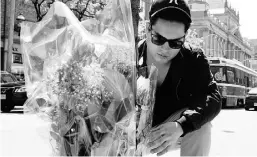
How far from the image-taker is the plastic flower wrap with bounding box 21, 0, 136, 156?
1560 millimetres

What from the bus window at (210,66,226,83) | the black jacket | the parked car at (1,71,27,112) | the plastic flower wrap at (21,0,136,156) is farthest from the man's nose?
the bus window at (210,66,226,83)

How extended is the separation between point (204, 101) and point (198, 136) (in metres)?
0.23

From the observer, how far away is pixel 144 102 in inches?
66.3

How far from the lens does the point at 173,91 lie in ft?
7.12

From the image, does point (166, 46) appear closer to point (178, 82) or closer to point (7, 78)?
point (178, 82)

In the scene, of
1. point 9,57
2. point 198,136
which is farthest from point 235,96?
point 198,136

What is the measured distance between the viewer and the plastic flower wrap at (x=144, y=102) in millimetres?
1682

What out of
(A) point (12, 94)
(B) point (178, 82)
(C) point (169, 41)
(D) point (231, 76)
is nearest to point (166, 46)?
(C) point (169, 41)

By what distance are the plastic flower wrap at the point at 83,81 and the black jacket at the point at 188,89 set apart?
512 mm

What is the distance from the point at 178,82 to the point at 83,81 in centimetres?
77

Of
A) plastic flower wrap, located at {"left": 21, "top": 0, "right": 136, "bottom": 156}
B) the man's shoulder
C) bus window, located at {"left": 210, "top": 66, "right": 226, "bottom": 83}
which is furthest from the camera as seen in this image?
bus window, located at {"left": 210, "top": 66, "right": 226, "bottom": 83}

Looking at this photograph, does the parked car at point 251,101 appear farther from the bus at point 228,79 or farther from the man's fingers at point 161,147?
the man's fingers at point 161,147

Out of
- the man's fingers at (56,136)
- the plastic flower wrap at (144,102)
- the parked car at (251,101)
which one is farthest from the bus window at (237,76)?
the man's fingers at (56,136)

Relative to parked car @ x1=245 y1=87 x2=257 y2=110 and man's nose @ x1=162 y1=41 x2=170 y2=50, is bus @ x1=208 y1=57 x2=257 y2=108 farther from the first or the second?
man's nose @ x1=162 y1=41 x2=170 y2=50
